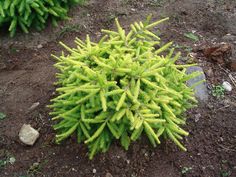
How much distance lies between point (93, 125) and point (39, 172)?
0.77 meters

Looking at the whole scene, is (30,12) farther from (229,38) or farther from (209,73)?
(229,38)

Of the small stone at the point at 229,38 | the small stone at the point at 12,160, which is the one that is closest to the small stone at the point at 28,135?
the small stone at the point at 12,160

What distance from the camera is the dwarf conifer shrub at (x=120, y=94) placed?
3014 millimetres

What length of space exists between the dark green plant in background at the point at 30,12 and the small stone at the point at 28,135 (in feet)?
5.49

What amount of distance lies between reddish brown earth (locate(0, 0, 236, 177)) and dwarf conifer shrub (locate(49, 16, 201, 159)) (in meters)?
0.31

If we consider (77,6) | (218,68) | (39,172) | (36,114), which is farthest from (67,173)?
(77,6)

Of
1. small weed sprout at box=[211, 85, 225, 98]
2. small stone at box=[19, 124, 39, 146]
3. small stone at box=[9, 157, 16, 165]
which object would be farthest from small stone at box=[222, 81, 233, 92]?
small stone at box=[9, 157, 16, 165]

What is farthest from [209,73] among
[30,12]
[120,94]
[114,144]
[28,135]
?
[30,12]

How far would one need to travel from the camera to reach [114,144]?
11.9 ft

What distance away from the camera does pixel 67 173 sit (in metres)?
3.60

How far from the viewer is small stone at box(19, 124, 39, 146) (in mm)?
3836

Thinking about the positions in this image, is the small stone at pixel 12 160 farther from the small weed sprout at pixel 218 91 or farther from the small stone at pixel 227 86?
the small stone at pixel 227 86

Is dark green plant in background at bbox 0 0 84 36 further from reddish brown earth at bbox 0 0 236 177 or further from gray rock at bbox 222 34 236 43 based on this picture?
gray rock at bbox 222 34 236 43

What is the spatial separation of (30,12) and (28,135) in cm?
188
